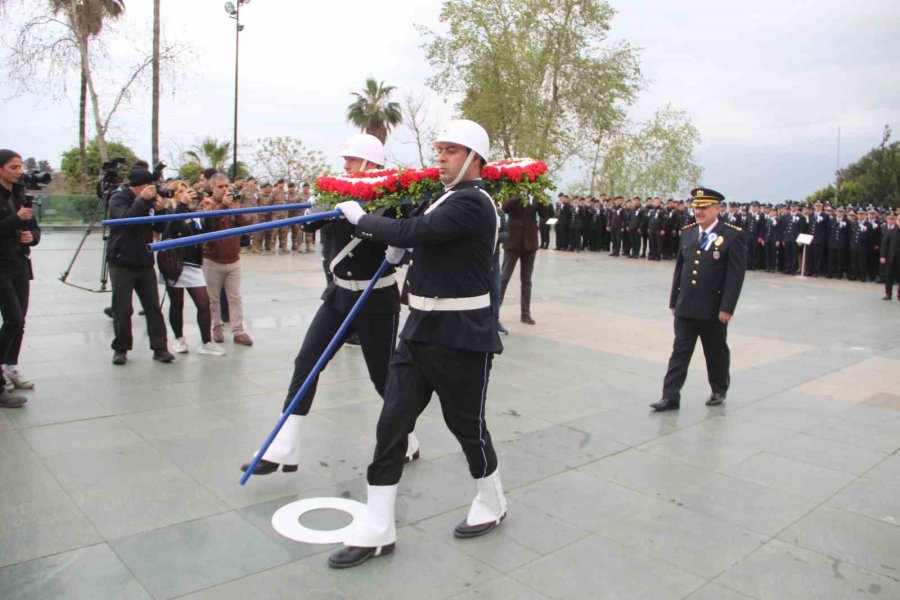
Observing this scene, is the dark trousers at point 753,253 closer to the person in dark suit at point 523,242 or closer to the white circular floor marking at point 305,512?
the person in dark suit at point 523,242

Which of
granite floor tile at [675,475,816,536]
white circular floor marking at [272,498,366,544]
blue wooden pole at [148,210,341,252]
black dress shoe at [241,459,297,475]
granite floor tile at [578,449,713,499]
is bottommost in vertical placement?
white circular floor marking at [272,498,366,544]

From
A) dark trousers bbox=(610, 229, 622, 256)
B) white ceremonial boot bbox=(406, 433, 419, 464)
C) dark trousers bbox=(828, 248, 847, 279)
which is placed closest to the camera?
white ceremonial boot bbox=(406, 433, 419, 464)

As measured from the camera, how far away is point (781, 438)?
223 inches

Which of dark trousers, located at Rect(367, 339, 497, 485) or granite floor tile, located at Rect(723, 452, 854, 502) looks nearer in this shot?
dark trousers, located at Rect(367, 339, 497, 485)

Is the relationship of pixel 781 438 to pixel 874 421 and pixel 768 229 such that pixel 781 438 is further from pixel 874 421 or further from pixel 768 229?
pixel 768 229

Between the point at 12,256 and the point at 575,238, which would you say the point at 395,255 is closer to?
the point at 12,256

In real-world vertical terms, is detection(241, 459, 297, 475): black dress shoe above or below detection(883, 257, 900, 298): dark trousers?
below

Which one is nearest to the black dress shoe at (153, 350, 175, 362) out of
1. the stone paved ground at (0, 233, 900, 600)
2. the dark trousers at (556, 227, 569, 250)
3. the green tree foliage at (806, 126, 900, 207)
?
the stone paved ground at (0, 233, 900, 600)

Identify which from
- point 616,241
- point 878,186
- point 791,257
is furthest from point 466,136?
point 878,186

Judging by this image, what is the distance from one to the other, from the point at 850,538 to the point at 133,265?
246 inches

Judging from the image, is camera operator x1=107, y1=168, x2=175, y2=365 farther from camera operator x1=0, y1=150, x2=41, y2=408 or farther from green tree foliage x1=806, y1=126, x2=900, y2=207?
green tree foliage x1=806, y1=126, x2=900, y2=207

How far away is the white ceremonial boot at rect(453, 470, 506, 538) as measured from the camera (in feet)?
12.6

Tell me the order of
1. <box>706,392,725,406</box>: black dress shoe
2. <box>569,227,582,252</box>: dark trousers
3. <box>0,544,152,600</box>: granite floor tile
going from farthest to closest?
<box>569,227,582,252</box>: dark trousers → <box>706,392,725,406</box>: black dress shoe → <box>0,544,152,600</box>: granite floor tile

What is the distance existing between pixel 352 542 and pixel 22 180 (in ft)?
14.6
